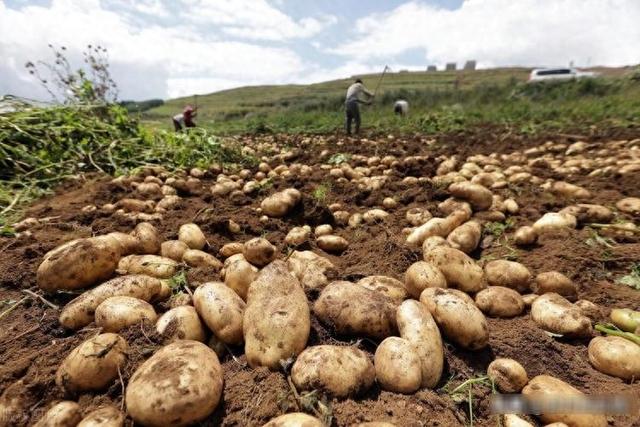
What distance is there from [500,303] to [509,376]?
590 millimetres

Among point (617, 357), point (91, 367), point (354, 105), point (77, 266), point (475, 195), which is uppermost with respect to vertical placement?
point (77, 266)

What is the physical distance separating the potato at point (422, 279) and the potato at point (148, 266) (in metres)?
1.57

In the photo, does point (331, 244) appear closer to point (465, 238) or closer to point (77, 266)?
point (465, 238)

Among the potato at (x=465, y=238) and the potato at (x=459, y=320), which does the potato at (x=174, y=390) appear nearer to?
the potato at (x=459, y=320)

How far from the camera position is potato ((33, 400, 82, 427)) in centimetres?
146

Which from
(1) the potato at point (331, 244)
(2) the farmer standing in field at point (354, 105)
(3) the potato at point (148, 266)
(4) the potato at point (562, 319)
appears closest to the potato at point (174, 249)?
(3) the potato at point (148, 266)

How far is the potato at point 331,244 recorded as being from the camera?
3.19 m

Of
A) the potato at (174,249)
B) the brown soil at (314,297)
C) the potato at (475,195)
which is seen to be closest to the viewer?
the brown soil at (314,297)

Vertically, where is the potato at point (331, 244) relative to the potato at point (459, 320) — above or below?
below

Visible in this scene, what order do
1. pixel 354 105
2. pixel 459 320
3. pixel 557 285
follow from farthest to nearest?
pixel 354 105 < pixel 557 285 < pixel 459 320

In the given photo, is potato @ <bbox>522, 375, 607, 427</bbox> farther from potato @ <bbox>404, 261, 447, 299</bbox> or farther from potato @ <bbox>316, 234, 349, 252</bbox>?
potato @ <bbox>316, 234, 349, 252</bbox>

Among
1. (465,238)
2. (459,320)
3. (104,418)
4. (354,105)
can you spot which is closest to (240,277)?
(104,418)

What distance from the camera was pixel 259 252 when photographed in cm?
265

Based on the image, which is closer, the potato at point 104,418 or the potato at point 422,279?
the potato at point 104,418
